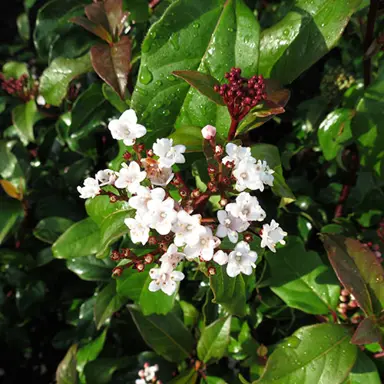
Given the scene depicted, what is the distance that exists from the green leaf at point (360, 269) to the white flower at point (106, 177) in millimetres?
660

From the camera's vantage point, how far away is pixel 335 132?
1.60 meters

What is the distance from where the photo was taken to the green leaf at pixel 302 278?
1.52 m

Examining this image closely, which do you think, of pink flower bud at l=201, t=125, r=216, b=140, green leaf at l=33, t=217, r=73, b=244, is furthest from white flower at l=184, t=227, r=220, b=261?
green leaf at l=33, t=217, r=73, b=244

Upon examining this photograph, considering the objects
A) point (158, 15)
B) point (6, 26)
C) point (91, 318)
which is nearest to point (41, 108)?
point (158, 15)

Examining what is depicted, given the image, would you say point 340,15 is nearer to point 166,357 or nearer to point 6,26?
point 166,357

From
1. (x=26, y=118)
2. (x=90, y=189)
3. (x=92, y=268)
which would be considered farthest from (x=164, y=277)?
(x=26, y=118)

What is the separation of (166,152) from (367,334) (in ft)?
2.39

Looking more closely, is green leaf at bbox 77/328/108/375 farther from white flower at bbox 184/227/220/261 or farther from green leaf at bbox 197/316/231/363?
white flower at bbox 184/227/220/261

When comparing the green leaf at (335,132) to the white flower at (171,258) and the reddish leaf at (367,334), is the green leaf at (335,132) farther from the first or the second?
the white flower at (171,258)

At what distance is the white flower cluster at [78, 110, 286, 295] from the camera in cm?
95

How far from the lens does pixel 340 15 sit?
118cm

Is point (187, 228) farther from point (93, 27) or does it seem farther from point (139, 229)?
point (93, 27)

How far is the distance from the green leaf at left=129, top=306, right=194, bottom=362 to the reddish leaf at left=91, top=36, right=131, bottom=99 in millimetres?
766

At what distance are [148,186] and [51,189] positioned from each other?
1103 mm
